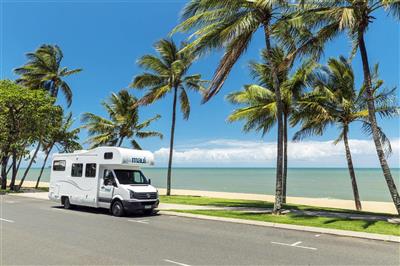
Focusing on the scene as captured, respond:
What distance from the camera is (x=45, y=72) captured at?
33.3 meters

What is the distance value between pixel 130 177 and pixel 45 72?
2385 centimetres

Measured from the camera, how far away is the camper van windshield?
47.8ft

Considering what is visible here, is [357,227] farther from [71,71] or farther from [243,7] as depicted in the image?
[71,71]

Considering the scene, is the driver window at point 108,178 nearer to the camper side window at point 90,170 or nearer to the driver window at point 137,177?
the camper side window at point 90,170

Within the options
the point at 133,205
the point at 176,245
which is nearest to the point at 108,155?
the point at 133,205

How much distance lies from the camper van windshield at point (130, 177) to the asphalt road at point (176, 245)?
9.77ft

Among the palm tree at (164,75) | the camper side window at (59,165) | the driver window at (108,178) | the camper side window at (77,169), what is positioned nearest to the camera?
the driver window at (108,178)

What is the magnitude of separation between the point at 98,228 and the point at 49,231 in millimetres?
1482

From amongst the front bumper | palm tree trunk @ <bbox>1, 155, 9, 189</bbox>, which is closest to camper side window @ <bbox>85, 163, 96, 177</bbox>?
the front bumper

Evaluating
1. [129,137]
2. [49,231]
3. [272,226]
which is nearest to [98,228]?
[49,231]

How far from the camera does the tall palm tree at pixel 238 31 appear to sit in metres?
13.2

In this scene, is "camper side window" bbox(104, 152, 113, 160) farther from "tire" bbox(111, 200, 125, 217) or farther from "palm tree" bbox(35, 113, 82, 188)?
"palm tree" bbox(35, 113, 82, 188)

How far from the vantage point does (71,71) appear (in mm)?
34344

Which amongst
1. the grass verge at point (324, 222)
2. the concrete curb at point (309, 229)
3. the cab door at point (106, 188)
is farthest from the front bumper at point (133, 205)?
the grass verge at point (324, 222)
